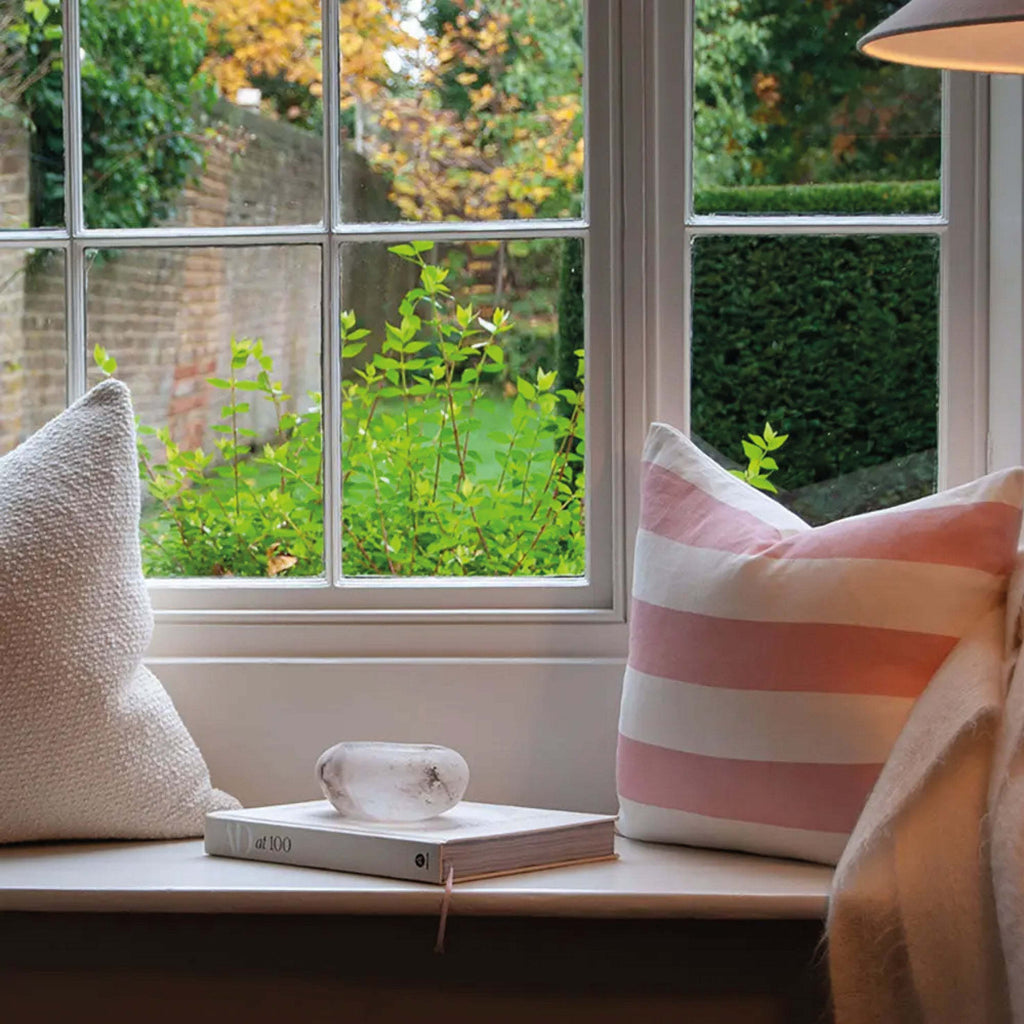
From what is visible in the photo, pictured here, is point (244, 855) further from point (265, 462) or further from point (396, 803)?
point (265, 462)

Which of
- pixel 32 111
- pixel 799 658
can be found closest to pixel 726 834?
pixel 799 658

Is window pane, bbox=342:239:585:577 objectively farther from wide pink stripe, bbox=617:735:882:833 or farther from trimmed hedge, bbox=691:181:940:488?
wide pink stripe, bbox=617:735:882:833

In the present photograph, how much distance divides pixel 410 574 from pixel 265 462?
0.26 m

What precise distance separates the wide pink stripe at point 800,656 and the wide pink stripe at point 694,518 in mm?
99

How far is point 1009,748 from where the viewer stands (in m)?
1.48

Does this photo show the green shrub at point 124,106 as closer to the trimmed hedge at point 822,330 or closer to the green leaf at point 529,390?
the green leaf at point 529,390

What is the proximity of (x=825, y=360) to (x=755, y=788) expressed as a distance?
656 millimetres

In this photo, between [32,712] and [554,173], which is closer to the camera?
[32,712]

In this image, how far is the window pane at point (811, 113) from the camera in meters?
2.04

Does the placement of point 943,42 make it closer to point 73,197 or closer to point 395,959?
point 395,959

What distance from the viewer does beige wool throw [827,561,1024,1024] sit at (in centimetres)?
146

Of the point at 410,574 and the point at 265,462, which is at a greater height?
the point at 265,462

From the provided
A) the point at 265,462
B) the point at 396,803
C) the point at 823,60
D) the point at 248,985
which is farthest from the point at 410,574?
the point at 823,60

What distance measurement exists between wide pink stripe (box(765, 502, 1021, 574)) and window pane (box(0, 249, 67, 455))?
110cm
